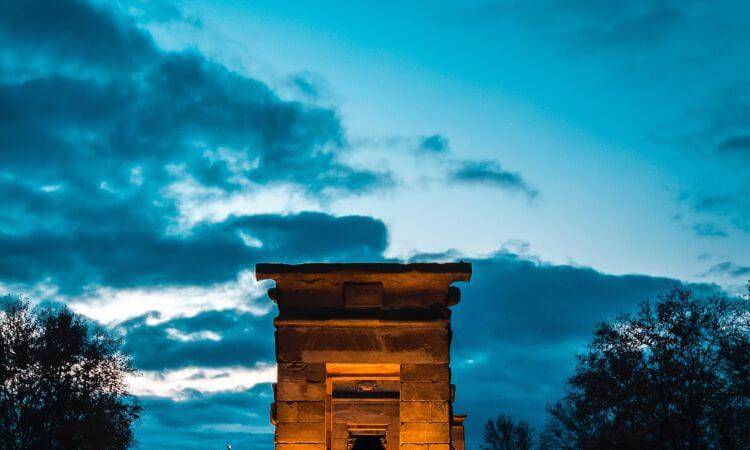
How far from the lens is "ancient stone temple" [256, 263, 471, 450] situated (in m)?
13.3

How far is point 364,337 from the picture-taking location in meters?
13.5

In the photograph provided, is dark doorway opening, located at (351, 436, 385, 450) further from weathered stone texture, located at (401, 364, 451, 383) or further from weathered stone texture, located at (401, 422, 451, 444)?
weathered stone texture, located at (401, 364, 451, 383)

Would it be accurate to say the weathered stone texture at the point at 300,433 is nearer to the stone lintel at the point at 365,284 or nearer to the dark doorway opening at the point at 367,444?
the dark doorway opening at the point at 367,444

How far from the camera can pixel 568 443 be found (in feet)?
137

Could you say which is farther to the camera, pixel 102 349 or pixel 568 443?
pixel 568 443

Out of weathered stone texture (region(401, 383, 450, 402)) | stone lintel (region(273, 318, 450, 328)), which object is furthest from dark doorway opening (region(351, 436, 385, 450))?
stone lintel (region(273, 318, 450, 328))

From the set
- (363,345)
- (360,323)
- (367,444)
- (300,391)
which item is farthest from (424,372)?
(300,391)

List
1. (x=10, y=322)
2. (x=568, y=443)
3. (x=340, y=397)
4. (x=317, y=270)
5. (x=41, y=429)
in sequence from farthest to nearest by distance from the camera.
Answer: (x=568, y=443), (x=10, y=322), (x=41, y=429), (x=340, y=397), (x=317, y=270)

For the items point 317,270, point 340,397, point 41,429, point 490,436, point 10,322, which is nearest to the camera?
point 317,270

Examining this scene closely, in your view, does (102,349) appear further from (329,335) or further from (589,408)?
(329,335)

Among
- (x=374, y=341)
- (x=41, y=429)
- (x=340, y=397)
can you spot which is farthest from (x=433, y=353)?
(x=41, y=429)

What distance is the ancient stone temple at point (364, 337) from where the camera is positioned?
1329cm

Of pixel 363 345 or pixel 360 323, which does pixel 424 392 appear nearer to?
pixel 363 345

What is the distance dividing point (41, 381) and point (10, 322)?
11.3 ft
